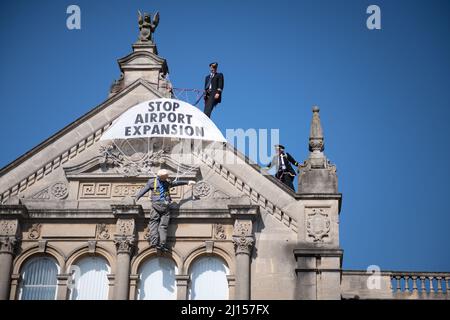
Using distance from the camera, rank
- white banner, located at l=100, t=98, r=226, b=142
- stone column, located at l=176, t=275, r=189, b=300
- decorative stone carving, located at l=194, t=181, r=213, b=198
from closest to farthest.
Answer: stone column, located at l=176, t=275, r=189, b=300
decorative stone carving, located at l=194, t=181, r=213, b=198
white banner, located at l=100, t=98, r=226, b=142

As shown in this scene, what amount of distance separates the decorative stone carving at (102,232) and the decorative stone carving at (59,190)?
1822mm

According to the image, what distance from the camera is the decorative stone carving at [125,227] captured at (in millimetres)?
38213

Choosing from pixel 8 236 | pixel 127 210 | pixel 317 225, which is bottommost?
pixel 8 236

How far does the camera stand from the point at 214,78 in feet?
140

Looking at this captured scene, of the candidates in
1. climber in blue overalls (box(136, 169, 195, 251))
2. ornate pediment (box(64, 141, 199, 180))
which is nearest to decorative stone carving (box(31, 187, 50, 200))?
ornate pediment (box(64, 141, 199, 180))

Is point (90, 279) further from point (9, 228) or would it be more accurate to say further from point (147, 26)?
point (147, 26)

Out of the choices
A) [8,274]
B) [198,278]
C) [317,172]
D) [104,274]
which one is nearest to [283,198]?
[317,172]

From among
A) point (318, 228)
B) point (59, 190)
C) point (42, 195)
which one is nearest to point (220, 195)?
point (318, 228)

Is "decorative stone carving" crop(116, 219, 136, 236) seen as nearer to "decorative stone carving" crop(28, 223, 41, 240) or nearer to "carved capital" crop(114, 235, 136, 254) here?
"carved capital" crop(114, 235, 136, 254)

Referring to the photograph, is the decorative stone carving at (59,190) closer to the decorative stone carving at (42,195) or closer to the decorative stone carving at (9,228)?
the decorative stone carving at (42,195)

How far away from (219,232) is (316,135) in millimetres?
4949

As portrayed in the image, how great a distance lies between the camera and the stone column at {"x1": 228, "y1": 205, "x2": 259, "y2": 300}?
121 ft

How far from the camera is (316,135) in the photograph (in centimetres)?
3988

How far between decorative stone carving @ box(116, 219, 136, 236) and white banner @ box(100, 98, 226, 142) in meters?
3.21
